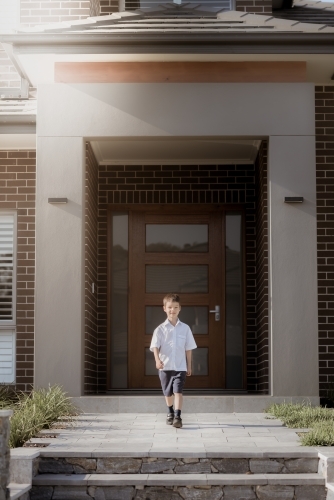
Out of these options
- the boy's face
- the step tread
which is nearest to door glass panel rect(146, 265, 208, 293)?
the boy's face

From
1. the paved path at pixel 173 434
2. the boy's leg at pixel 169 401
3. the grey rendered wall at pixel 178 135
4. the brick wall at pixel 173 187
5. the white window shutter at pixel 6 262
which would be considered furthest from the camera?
the brick wall at pixel 173 187

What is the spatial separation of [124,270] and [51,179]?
2682 mm

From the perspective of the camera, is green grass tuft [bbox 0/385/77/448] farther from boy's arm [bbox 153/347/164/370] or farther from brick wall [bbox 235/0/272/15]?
brick wall [bbox 235/0/272/15]

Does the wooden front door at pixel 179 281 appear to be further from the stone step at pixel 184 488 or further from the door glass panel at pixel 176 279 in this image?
the stone step at pixel 184 488

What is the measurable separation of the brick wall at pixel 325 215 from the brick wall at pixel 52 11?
3.54 m

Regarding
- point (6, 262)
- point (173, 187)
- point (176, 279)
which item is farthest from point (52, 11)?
point (176, 279)

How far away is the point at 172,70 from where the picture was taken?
1045 cm

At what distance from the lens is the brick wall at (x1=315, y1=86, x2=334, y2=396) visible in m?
11.3

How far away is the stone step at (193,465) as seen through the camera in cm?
706

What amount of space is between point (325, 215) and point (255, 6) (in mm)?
3169

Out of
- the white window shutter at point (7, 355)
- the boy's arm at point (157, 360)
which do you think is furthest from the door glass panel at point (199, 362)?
the boy's arm at point (157, 360)

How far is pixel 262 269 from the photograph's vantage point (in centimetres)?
1109

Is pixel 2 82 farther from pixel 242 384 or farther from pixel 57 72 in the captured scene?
pixel 242 384

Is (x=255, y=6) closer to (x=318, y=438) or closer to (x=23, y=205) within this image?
(x=23, y=205)
